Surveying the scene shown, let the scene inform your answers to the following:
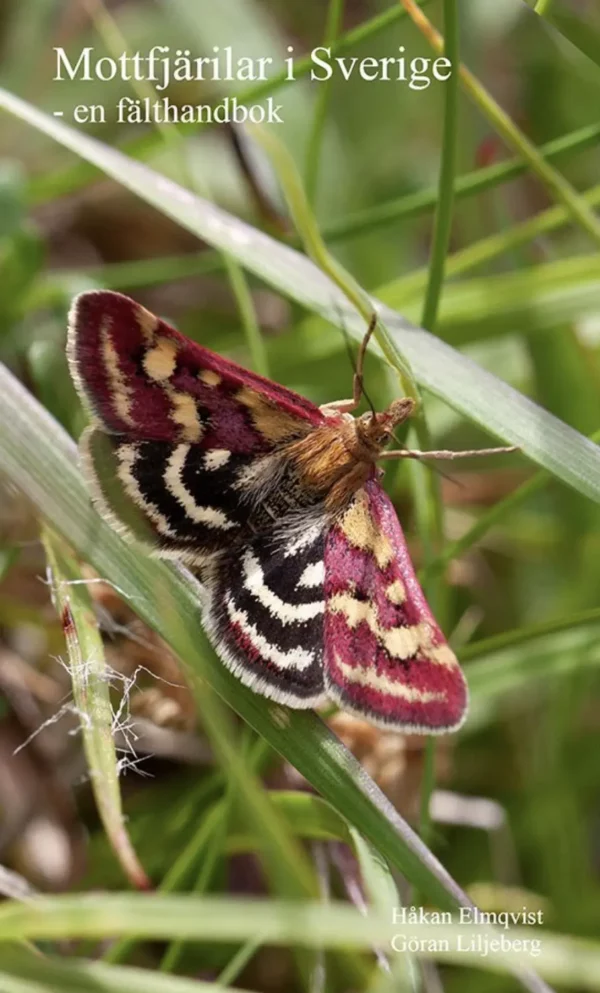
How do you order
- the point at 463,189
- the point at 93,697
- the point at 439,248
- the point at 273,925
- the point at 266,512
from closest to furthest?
the point at 273,925
the point at 93,697
the point at 266,512
the point at 439,248
the point at 463,189

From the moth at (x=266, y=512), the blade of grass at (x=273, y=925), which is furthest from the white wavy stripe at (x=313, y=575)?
the blade of grass at (x=273, y=925)

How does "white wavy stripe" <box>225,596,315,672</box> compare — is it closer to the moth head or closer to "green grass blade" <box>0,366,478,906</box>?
"green grass blade" <box>0,366,478,906</box>

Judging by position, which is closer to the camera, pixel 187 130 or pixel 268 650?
pixel 268 650

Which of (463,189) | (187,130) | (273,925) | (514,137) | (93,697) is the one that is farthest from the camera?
(187,130)

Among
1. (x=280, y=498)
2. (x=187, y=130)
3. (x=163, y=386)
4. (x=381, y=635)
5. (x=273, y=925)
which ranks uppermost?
(x=187, y=130)

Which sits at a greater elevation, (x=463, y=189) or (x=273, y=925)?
(x=463, y=189)

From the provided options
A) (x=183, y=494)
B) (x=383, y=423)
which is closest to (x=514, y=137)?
(x=383, y=423)

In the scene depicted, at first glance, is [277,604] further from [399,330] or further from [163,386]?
[399,330]
